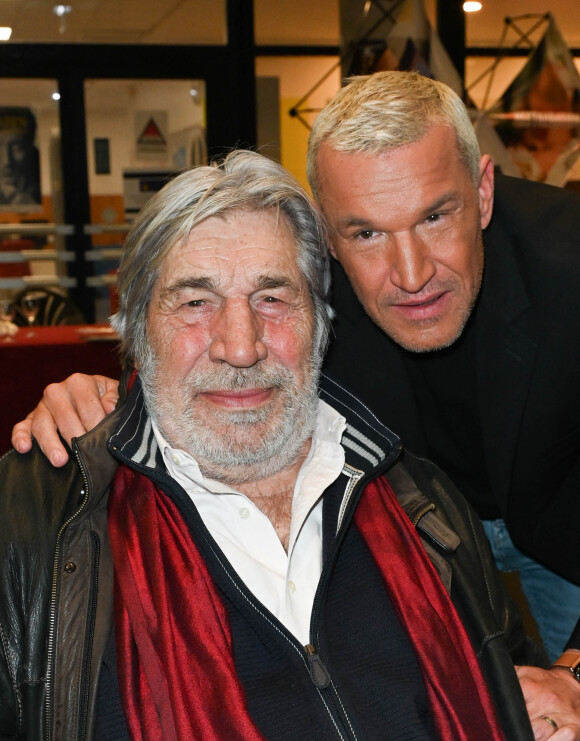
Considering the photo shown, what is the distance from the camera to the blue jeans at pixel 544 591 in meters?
2.58

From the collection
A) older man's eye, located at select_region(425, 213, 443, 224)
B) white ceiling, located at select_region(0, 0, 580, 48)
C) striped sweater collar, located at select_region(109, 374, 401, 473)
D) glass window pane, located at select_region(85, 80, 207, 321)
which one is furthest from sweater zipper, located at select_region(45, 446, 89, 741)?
white ceiling, located at select_region(0, 0, 580, 48)

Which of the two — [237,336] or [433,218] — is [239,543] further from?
→ [433,218]

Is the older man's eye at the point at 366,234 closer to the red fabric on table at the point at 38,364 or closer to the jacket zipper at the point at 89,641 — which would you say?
the jacket zipper at the point at 89,641

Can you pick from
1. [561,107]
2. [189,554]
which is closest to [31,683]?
[189,554]

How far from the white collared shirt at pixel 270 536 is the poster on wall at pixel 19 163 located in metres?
6.00

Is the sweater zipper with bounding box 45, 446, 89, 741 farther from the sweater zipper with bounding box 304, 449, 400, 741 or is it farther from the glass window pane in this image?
the glass window pane

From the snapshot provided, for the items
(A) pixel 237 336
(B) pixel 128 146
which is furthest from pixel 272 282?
(B) pixel 128 146

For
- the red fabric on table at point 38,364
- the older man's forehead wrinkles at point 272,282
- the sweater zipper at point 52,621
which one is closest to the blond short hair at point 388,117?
the older man's forehead wrinkles at point 272,282

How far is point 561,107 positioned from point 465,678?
574 cm

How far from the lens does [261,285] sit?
1830 mm

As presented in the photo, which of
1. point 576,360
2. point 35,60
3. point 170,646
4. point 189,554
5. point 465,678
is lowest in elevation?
point 465,678

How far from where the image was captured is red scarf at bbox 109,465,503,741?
5.04 feet

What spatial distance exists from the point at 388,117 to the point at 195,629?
3.74 feet

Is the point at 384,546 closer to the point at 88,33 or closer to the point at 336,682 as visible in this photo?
the point at 336,682
